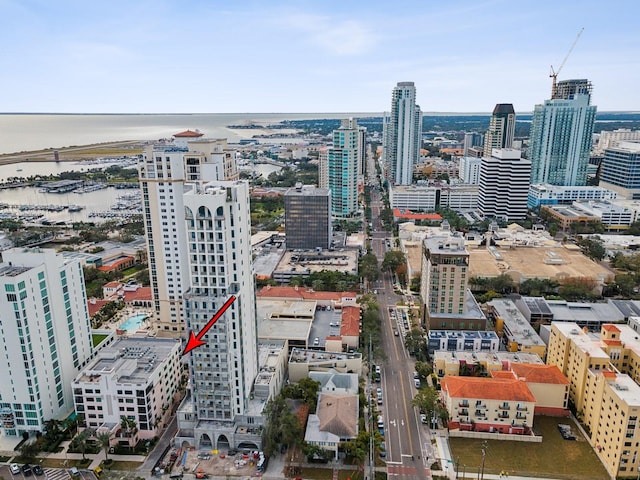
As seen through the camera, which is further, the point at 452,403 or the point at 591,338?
the point at 591,338

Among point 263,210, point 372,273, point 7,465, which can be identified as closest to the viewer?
point 7,465

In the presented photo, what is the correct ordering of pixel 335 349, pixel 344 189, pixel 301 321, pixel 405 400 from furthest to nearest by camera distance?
1. pixel 344 189
2. pixel 301 321
3. pixel 335 349
4. pixel 405 400

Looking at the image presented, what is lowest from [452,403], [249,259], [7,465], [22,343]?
[7,465]

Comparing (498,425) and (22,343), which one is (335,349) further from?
(22,343)

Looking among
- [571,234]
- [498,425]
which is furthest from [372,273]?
[571,234]

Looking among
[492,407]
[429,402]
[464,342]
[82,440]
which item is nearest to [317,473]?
[429,402]

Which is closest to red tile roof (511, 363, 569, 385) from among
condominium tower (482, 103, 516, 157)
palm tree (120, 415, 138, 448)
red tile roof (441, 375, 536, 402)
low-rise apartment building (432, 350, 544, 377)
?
low-rise apartment building (432, 350, 544, 377)

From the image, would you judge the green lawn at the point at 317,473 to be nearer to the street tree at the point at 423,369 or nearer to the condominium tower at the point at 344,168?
the street tree at the point at 423,369
